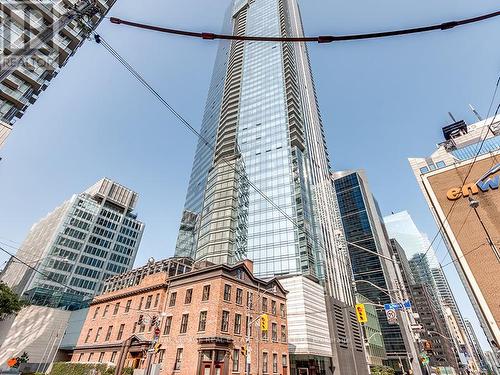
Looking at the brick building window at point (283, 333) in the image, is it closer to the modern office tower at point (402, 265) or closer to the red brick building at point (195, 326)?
the red brick building at point (195, 326)

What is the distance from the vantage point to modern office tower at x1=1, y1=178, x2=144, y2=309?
77.4 m

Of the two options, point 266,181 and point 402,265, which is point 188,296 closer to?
point 266,181

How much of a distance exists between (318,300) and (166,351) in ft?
94.0

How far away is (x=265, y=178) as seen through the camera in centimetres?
6581

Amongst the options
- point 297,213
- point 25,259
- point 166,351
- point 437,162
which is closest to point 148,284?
point 166,351

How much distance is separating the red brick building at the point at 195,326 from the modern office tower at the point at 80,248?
46879mm

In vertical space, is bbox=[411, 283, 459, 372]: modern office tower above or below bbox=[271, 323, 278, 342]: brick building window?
above

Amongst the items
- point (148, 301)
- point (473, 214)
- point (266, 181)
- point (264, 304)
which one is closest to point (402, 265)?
point (473, 214)

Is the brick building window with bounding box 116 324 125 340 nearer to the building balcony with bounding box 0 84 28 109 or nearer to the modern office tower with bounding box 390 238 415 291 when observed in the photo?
the building balcony with bounding box 0 84 28 109

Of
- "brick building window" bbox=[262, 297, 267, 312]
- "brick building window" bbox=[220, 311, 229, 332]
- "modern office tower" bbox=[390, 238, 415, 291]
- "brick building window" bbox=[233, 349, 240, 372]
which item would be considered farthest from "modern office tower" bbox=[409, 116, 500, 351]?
"modern office tower" bbox=[390, 238, 415, 291]

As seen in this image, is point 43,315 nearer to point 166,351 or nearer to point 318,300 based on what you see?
point 166,351

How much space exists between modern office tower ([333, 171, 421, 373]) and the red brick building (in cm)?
5780

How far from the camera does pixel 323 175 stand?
8475cm

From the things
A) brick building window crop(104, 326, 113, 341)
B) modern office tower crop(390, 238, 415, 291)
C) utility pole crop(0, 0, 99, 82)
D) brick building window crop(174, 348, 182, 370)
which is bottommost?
brick building window crop(174, 348, 182, 370)
